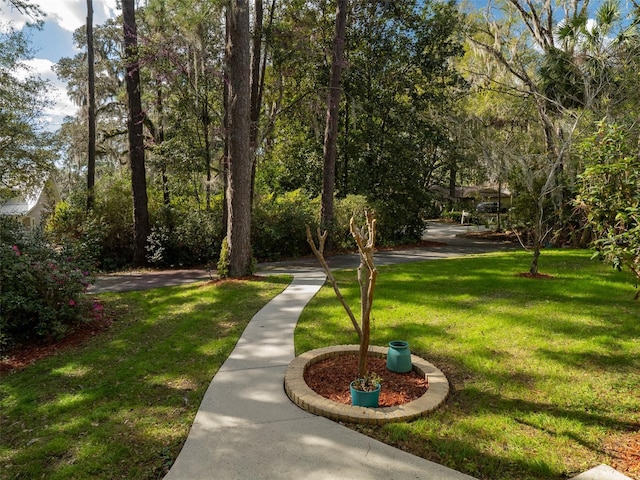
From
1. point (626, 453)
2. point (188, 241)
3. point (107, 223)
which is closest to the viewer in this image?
point (626, 453)

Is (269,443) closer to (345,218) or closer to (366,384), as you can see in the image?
(366,384)

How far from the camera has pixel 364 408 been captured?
10.7 ft

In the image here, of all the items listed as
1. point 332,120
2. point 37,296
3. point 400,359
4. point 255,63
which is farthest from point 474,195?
point 37,296

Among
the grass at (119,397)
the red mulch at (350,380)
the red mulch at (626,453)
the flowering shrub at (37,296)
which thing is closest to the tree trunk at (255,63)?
the flowering shrub at (37,296)

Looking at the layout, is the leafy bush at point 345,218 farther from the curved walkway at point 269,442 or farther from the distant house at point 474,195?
the distant house at point 474,195

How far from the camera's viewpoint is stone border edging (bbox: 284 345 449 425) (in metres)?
3.13

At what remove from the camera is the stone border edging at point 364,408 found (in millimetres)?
3127

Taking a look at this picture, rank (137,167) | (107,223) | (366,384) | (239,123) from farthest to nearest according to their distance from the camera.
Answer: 1. (107,223)
2. (137,167)
3. (239,123)
4. (366,384)

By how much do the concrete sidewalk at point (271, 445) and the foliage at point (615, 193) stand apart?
6.73 feet

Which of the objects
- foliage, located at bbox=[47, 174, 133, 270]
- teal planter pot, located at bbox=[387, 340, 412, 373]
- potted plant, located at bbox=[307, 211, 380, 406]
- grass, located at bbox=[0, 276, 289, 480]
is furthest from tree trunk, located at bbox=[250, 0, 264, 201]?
teal planter pot, located at bbox=[387, 340, 412, 373]

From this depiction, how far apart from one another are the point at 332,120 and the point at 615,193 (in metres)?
9.85

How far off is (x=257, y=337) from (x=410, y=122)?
13.0 m

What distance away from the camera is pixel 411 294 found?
693cm

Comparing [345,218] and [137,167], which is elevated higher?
[137,167]
